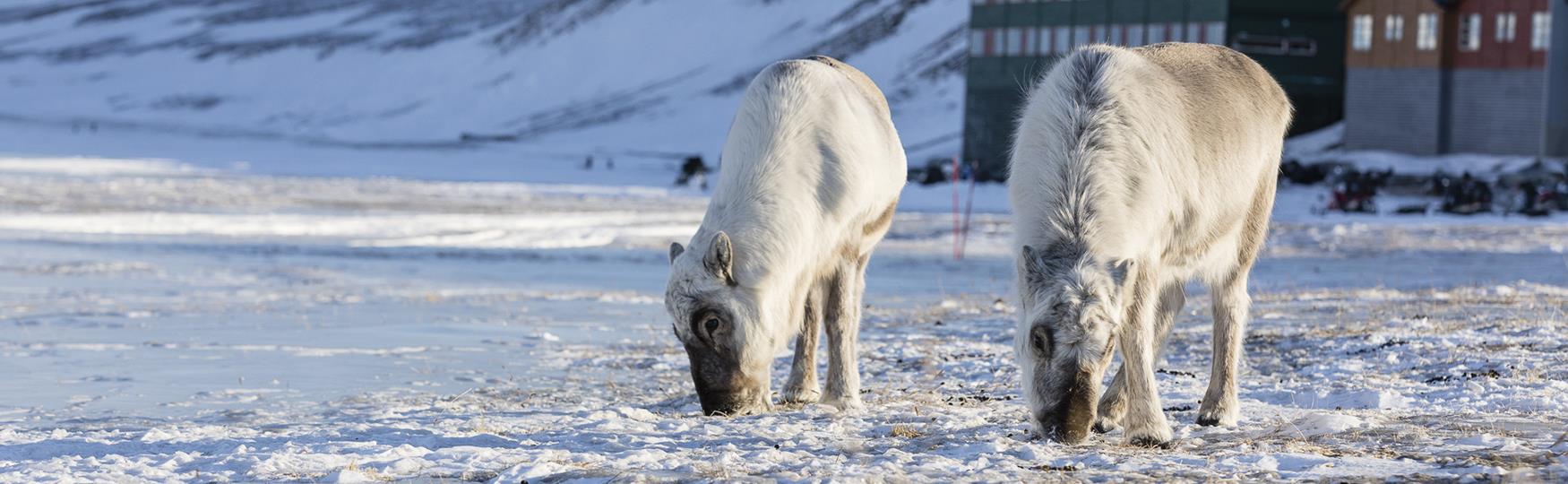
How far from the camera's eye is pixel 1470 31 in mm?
53469

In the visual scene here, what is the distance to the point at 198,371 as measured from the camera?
11156mm

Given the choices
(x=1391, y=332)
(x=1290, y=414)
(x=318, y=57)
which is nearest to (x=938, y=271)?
(x=1391, y=332)

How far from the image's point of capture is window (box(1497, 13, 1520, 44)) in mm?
52156

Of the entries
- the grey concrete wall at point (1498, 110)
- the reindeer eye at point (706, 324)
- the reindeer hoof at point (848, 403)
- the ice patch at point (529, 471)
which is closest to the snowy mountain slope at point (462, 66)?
the grey concrete wall at point (1498, 110)

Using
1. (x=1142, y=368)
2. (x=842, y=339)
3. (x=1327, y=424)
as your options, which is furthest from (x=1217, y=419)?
(x=842, y=339)

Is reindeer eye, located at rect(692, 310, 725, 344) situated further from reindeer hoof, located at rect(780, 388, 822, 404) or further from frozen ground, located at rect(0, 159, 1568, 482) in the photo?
reindeer hoof, located at rect(780, 388, 822, 404)

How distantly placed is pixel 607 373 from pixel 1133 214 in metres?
4.81

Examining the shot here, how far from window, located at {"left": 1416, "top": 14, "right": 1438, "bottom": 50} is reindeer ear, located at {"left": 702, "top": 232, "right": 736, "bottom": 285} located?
50936mm

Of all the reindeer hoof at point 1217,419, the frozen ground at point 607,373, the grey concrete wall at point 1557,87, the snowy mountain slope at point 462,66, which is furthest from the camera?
the snowy mountain slope at point 462,66

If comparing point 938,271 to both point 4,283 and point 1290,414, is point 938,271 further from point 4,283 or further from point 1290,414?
point 1290,414

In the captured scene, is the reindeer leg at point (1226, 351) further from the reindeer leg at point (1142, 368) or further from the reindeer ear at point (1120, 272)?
the reindeer ear at point (1120, 272)

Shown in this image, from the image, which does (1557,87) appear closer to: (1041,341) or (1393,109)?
(1393,109)

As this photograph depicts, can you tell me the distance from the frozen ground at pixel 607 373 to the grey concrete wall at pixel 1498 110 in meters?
→ 30.4

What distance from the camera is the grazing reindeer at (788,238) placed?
26.7ft
